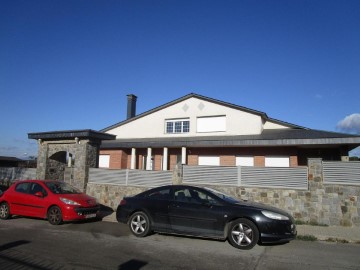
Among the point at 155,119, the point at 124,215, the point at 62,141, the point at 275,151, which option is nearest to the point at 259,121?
the point at 275,151

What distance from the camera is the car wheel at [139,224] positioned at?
28.0ft

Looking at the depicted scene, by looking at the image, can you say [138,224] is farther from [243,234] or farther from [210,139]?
[210,139]

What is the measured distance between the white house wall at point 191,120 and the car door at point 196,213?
12934mm

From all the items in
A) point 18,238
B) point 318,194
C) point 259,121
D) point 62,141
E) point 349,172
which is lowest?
point 18,238

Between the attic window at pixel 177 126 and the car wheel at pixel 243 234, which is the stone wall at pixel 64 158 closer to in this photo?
the attic window at pixel 177 126

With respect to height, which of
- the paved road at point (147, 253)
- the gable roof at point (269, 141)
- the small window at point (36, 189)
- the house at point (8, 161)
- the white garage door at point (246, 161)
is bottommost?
the paved road at point (147, 253)

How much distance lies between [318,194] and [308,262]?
5359 millimetres

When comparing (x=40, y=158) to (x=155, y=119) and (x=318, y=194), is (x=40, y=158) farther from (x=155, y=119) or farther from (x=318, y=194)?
(x=318, y=194)

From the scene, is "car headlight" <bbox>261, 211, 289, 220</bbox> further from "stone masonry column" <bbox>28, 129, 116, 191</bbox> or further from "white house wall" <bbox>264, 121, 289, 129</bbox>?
"white house wall" <bbox>264, 121, 289, 129</bbox>

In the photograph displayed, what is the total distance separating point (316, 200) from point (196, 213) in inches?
210

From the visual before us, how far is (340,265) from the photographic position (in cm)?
610

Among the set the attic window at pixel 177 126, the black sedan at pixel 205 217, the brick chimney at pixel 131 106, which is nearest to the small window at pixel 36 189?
the black sedan at pixel 205 217

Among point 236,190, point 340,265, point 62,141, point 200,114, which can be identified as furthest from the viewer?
point 200,114

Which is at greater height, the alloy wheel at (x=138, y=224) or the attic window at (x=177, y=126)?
the attic window at (x=177, y=126)
